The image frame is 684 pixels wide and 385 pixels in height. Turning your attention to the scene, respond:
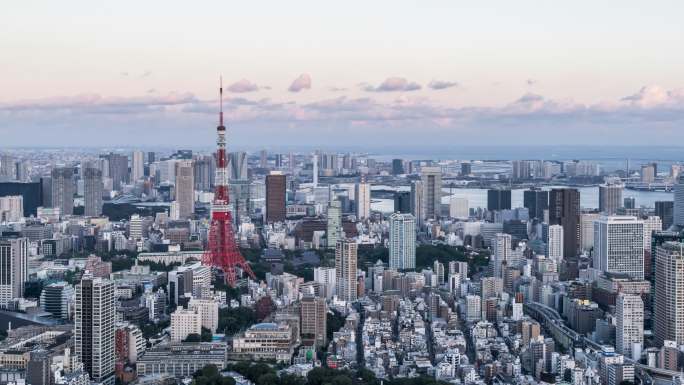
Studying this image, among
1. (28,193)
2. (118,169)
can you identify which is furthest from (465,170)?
(28,193)

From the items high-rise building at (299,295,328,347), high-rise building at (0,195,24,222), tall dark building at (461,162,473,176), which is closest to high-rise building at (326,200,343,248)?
high-rise building at (0,195,24,222)

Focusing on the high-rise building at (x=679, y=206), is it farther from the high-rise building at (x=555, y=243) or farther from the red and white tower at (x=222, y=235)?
the red and white tower at (x=222, y=235)

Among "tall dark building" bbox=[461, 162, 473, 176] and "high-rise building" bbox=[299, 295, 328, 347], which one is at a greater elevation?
"tall dark building" bbox=[461, 162, 473, 176]

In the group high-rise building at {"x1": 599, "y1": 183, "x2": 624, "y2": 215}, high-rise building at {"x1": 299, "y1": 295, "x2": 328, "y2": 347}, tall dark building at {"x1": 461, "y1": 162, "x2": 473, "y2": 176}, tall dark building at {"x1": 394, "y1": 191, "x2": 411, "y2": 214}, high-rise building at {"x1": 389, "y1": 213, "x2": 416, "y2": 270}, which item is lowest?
high-rise building at {"x1": 299, "y1": 295, "x2": 328, "y2": 347}

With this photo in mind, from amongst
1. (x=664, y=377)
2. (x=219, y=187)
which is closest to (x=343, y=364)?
(x=664, y=377)

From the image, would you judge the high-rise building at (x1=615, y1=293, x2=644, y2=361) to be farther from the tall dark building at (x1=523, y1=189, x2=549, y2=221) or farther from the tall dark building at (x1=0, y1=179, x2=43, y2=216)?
the tall dark building at (x1=0, y1=179, x2=43, y2=216)

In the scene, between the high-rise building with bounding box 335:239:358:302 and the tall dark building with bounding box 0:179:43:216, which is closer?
the high-rise building with bounding box 335:239:358:302
